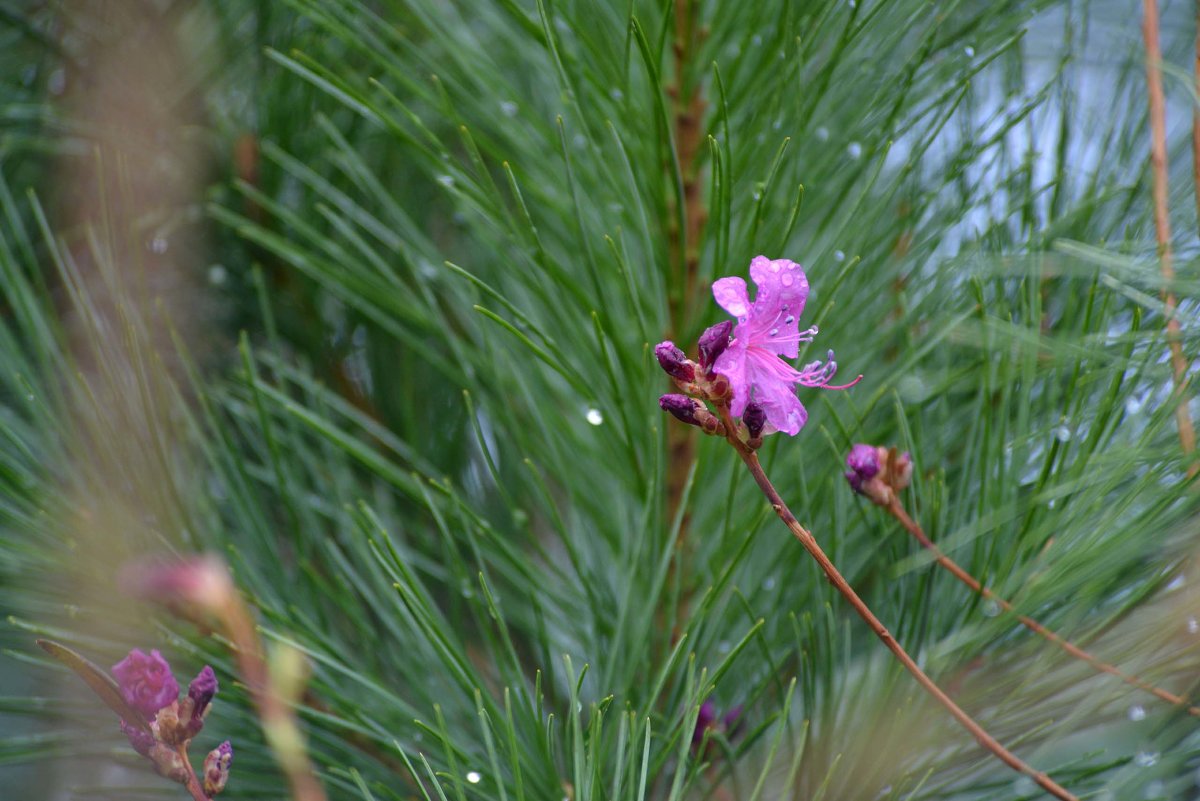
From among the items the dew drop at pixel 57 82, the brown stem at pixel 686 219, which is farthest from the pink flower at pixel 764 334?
the dew drop at pixel 57 82

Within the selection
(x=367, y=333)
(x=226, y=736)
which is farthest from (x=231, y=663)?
(x=367, y=333)

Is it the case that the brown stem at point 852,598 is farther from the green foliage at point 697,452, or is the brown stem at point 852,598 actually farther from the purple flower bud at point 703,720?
the purple flower bud at point 703,720

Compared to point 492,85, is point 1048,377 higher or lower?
lower

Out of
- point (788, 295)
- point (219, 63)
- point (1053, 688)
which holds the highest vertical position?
Answer: point (219, 63)

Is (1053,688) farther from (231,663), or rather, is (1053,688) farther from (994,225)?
(231,663)

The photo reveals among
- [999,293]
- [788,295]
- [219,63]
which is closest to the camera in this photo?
[788,295]

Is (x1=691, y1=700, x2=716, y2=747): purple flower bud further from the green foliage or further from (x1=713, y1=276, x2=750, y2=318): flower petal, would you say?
(x1=713, y1=276, x2=750, y2=318): flower petal
